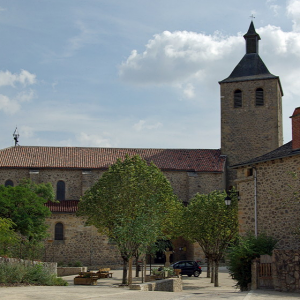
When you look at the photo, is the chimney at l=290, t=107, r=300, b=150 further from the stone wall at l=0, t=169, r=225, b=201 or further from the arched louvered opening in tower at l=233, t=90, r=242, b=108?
the arched louvered opening in tower at l=233, t=90, r=242, b=108

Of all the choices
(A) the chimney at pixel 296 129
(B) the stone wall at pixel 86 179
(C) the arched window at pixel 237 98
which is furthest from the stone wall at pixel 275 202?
(C) the arched window at pixel 237 98

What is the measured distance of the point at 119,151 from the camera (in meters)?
46.4

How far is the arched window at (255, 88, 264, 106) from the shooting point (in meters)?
47.4

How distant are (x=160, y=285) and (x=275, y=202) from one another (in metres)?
6.10

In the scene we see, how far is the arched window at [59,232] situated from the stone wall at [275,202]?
19233 mm

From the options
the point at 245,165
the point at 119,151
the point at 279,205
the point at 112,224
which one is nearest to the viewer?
the point at 279,205

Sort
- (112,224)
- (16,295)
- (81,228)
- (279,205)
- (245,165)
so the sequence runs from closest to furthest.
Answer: (16,295), (279,205), (245,165), (112,224), (81,228)

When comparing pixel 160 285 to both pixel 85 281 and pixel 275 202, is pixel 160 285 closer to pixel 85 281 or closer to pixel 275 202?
pixel 85 281

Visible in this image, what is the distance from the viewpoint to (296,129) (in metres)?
23.4

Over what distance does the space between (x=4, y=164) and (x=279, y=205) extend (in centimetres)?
2726

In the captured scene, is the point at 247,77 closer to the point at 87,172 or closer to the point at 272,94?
the point at 272,94

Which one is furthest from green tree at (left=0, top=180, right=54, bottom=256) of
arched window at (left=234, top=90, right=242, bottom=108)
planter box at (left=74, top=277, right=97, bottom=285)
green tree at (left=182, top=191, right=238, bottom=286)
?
arched window at (left=234, top=90, right=242, bottom=108)

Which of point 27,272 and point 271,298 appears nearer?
point 271,298

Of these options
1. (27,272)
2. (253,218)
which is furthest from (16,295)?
(253,218)
